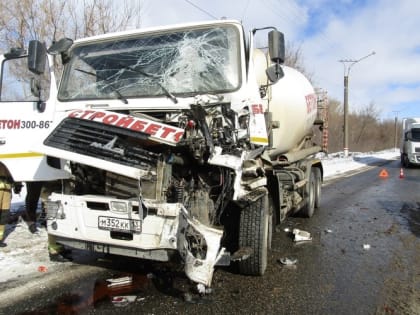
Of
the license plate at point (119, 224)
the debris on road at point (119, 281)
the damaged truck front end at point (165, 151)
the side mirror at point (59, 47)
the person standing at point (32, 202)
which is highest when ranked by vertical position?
the side mirror at point (59, 47)

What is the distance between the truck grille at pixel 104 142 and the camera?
3.43m

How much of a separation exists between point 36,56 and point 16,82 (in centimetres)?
114

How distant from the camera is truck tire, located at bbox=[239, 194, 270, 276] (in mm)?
4367

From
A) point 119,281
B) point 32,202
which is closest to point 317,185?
point 119,281

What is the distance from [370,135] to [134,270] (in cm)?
7446

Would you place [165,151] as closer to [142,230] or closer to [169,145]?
[169,145]

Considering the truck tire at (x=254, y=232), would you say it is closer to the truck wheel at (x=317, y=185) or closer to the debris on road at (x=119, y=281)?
the debris on road at (x=119, y=281)

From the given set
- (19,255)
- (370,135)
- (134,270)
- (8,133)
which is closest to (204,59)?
(134,270)

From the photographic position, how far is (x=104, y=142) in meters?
3.54

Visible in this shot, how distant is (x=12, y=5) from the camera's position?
1148cm

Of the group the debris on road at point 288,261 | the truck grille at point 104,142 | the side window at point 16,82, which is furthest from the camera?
the side window at point 16,82

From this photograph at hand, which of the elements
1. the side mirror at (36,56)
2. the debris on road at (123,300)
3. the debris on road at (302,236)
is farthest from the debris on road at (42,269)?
the debris on road at (302,236)

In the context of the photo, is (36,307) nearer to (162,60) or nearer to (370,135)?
(162,60)

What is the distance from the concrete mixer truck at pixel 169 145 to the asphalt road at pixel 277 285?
0.31 metres
